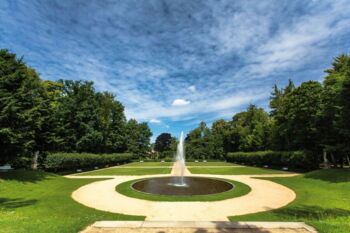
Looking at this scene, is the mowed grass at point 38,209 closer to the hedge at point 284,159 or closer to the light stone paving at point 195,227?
the light stone paving at point 195,227

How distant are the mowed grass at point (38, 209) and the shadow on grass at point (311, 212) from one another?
5.56 meters

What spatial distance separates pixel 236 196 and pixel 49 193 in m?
10.4

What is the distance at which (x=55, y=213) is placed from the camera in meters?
9.83

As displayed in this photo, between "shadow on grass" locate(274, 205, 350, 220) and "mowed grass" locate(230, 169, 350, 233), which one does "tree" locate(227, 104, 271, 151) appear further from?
"shadow on grass" locate(274, 205, 350, 220)

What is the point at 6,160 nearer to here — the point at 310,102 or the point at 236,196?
the point at 236,196

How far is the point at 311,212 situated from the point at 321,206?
1.44 metres

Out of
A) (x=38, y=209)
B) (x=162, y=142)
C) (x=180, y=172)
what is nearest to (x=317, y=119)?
(x=180, y=172)

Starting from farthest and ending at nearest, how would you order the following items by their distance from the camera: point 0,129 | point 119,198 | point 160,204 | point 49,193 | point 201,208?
point 0,129 < point 49,193 < point 119,198 < point 160,204 < point 201,208

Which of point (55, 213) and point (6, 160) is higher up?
point (6, 160)

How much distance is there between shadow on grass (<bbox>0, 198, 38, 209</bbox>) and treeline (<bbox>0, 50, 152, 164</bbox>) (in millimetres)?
4746

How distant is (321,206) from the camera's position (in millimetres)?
10977

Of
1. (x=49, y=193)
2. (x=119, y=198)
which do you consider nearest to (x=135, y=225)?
(x=119, y=198)

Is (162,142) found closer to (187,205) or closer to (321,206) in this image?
(187,205)

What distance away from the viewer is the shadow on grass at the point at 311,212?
9.19 meters
